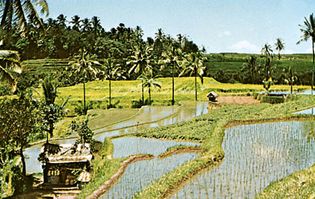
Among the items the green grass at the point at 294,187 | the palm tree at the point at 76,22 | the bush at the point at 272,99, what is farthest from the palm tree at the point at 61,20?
the green grass at the point at 294,187

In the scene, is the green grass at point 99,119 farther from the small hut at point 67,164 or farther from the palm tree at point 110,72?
the small hut at point 67,164

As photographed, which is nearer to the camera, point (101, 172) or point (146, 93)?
point (101, 172)

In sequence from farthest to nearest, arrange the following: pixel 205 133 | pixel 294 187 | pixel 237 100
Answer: pixel 237 100, pixel 205 133, pixel 294 187

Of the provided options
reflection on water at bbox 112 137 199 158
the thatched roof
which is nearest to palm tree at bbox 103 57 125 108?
reflection on water at bbox 112 137 199 158

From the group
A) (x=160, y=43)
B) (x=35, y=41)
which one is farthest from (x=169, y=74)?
(x=35, y=41)

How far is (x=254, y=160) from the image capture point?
14.6 meters

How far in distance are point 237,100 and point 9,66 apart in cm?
2592

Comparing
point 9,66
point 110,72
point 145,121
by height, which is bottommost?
point 145,121

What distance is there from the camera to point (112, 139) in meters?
22.1

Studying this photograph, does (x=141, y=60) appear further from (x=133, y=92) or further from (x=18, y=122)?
(x=18, y=122)

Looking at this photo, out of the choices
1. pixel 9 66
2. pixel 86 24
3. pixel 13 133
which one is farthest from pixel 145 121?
pixel 86 24

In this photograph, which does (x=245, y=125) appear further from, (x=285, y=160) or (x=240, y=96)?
(x=240, y=96)

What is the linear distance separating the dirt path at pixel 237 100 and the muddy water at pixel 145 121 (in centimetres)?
155

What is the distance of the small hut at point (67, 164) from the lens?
52.5 ft
